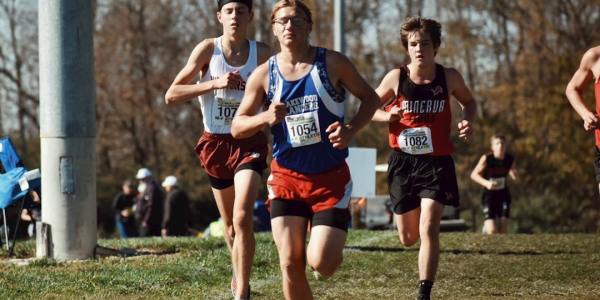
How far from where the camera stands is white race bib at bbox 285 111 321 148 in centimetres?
655

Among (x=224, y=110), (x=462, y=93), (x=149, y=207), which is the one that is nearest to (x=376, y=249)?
(x=462, y=93)

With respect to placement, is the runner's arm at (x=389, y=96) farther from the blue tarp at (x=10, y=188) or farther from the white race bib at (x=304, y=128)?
the blue tarp at (x=10, y=188)

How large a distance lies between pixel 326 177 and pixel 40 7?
6498 millimetres

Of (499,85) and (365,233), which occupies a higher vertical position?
(499,85)

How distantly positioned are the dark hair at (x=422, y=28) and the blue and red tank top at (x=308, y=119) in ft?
7.71

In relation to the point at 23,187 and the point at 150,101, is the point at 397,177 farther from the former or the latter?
the point at 150,101

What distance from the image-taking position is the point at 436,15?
4391cm

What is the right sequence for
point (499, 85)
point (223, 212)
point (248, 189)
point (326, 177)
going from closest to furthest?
point (326, 177)
point (248, 189)
point (223, 212)
point (499, 85)

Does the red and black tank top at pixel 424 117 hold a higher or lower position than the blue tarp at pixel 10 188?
higher

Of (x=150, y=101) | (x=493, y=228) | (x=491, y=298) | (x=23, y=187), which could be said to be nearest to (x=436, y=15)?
(x=150, y=101)

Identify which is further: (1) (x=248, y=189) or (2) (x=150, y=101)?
(2) (x=150, y=101)

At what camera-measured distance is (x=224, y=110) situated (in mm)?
8586

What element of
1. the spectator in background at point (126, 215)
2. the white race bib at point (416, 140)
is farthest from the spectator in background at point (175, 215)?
the white race bib at point (416, 140)

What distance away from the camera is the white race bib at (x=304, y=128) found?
21.5 feet
